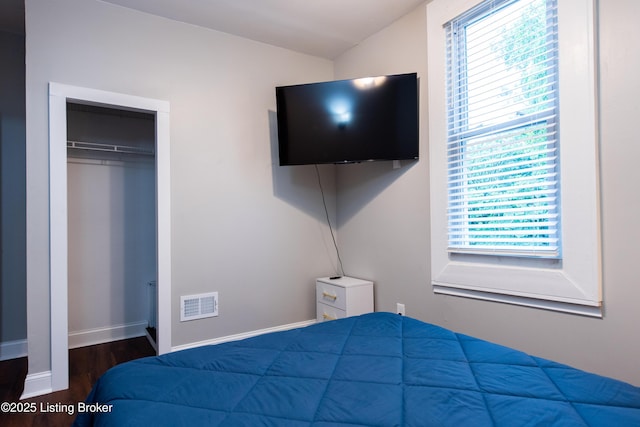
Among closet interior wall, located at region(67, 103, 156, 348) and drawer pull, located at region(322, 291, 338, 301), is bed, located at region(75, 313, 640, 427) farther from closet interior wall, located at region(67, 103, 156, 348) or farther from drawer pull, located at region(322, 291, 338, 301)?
closet interior wall, located at region(67, 103, 156, 348)

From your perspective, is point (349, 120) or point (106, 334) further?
point (106, 334)

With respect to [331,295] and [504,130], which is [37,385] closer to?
[331,295]

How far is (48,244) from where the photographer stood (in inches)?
86.2

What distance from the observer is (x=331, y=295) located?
2959mm

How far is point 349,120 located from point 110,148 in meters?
2.27

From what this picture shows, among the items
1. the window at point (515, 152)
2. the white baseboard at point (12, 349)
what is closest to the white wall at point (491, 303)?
the window at point (515, 152)

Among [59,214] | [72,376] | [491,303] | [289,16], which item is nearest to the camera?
[491,303]

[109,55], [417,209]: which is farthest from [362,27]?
[109,55]

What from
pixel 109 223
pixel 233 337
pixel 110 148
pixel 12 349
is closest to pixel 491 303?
pixel 233 337

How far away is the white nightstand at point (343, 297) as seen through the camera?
2.81 metres

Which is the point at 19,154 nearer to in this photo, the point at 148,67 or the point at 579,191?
the point at 148,67

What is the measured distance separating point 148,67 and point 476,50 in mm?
2330

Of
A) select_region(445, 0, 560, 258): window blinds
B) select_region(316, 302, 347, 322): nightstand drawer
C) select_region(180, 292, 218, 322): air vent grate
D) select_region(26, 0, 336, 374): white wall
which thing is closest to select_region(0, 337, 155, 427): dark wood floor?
select_region(26, 0, 336, 374): white wall

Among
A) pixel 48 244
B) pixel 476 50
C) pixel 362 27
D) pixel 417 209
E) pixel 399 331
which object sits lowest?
pixel 399 331
